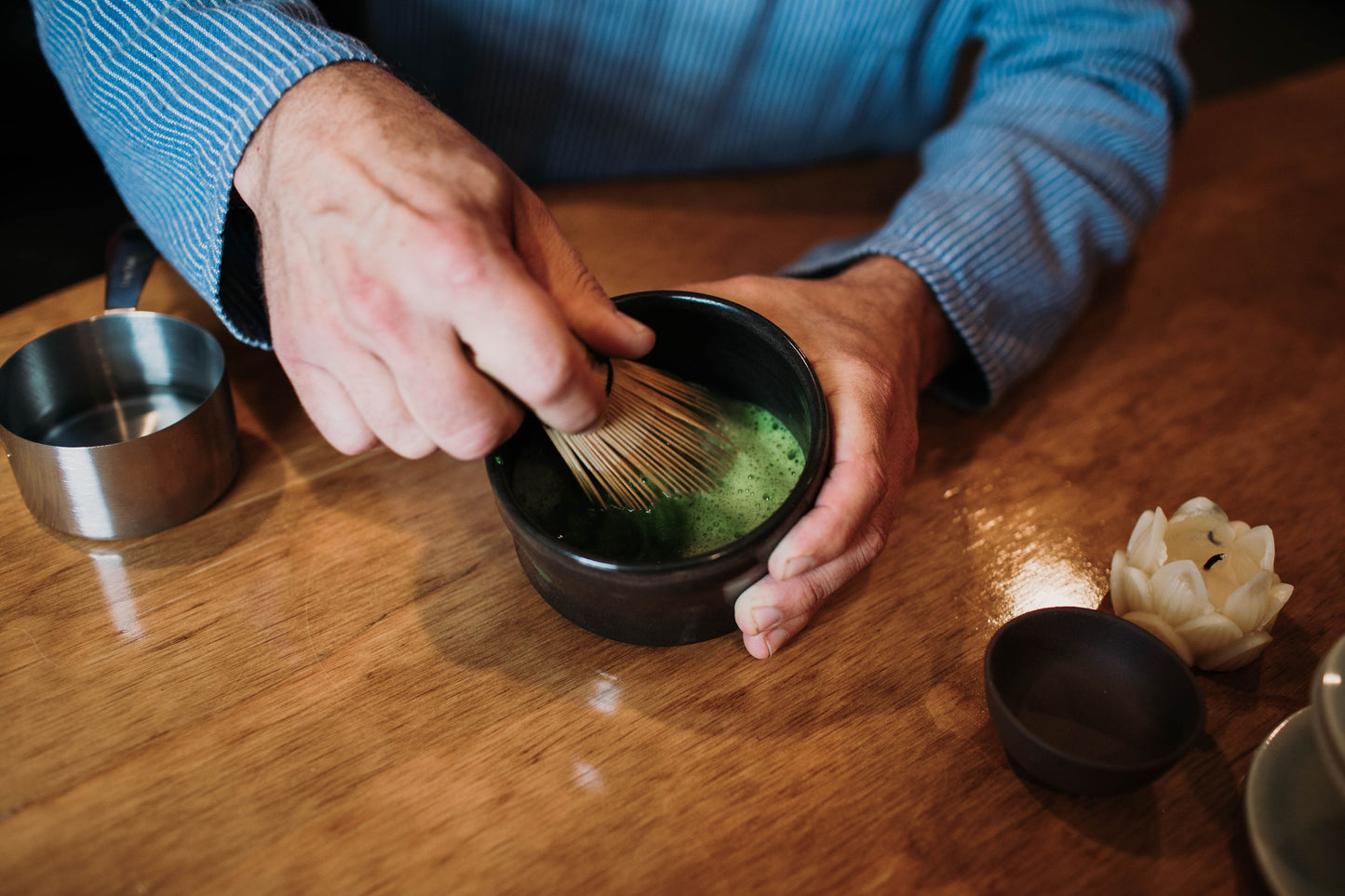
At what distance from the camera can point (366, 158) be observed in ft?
1.98

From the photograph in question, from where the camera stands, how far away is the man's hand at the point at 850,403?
0.61 m

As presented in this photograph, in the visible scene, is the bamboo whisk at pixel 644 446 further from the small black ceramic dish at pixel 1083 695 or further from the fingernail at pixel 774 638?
the small black ceramic dish at pixel 1083 695

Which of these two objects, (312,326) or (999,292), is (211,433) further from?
(999,292)

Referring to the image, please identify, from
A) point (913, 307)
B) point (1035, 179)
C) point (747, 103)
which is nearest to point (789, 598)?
point (913, 307)

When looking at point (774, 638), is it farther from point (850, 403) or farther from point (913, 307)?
point (913, 307)

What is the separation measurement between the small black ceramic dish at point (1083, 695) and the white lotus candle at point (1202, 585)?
0.07 metres

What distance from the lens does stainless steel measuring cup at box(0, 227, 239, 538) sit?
26.3 inches

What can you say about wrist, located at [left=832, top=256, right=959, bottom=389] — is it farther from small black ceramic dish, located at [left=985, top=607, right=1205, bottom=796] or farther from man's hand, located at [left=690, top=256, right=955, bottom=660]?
small black ceramic dish, located at [left=985, top=607, right=1205, bottom=796]

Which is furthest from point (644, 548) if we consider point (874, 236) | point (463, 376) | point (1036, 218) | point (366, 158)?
point (1036, 218)

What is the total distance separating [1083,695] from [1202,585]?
0.12 meters

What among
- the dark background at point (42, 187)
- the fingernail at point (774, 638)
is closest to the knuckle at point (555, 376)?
the fingernail at point (774, 638)

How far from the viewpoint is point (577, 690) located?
0.64 meters

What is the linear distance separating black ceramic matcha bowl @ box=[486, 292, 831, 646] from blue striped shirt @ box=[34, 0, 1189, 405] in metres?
0.23

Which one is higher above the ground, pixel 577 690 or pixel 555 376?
pixel 555 376
